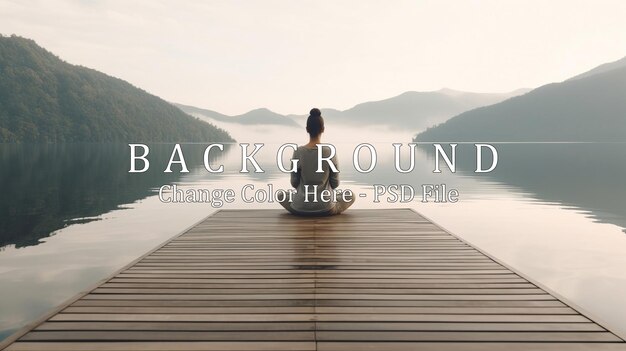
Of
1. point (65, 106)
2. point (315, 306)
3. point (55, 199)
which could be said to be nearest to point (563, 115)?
point (65, 106)

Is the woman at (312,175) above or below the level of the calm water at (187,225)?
above

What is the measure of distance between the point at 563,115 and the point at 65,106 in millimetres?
141060

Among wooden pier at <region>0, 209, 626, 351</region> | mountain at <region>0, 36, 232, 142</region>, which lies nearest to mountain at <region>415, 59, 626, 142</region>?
mountain at <region>0, 36, 232, 142</region>

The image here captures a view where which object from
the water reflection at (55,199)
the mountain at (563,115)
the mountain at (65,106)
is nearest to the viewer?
the water reflection at (55,199)

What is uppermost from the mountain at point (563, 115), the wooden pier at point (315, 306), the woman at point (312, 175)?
the mountain at point (563, 115)

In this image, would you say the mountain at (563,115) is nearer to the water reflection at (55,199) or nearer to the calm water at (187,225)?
the calm water at (187,225)

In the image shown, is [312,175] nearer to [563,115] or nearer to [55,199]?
[55,199]

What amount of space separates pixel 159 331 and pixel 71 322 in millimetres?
768

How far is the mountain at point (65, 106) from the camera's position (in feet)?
408

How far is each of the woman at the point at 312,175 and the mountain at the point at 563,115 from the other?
157064 millimetres

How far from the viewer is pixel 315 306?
174 inches

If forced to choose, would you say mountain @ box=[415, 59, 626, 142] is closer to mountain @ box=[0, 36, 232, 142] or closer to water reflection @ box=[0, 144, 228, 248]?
mountain @ box=[0, 36, 232, 142]

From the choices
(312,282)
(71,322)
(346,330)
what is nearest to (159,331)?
(71,322)

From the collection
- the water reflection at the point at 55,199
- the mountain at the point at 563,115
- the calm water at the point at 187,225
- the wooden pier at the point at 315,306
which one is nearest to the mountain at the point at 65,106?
the mountain at the point at 563,115
